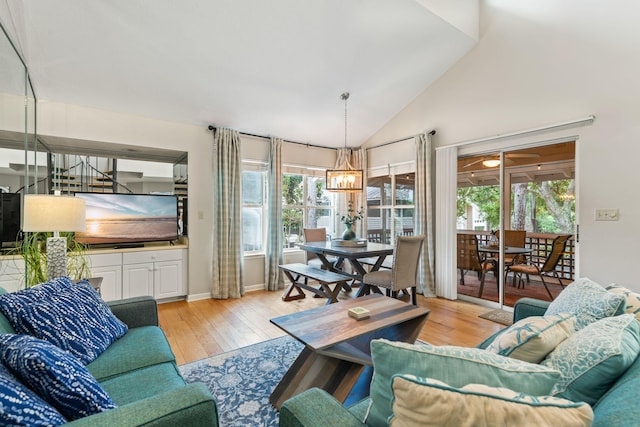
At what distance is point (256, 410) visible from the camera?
6.24 ft

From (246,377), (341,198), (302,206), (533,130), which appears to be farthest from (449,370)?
(341,198)

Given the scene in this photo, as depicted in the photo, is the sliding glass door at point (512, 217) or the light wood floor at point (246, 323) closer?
the light wood floor at point (246, 323)

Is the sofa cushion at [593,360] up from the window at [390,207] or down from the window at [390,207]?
down

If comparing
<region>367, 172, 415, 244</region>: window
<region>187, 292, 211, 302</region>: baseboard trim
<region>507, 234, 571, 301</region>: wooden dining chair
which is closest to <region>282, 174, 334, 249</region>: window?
<region>367, 172, 415, 244</region>: window

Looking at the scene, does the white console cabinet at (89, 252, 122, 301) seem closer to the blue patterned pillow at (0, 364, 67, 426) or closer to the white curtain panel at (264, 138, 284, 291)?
the white curtain panel at (264, 138, 284, 291)

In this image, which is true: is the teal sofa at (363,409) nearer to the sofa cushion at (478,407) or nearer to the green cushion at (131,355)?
the sofa cushion at (478,407)

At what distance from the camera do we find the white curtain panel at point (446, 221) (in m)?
4.23

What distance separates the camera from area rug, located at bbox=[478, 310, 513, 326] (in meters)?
3.42

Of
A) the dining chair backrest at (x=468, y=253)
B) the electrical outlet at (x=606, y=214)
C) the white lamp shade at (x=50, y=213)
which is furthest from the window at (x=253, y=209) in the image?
the electrical outlet at (x=606, y=214)

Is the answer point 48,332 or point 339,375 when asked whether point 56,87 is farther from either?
point 339,375

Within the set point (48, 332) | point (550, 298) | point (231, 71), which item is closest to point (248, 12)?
point (231, 71)

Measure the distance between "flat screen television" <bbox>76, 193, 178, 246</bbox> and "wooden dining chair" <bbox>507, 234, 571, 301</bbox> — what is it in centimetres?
458

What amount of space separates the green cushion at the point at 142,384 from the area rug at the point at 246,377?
1.77ft

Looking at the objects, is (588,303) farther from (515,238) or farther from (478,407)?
(515,238)
